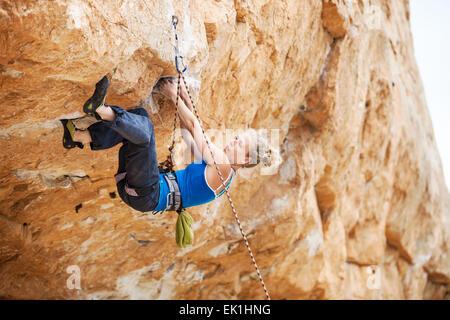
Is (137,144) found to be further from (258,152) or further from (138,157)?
(258,152)

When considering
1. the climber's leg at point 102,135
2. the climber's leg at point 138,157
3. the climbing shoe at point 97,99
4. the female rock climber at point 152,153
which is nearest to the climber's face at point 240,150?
the female rock climber at point 152,153

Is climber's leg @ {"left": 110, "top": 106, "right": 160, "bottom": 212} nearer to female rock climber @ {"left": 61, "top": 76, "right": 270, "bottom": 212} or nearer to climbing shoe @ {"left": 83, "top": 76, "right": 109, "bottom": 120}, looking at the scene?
female rock climber @ {"left": 61, "top": 76, "right": 270, "bottom": 212}

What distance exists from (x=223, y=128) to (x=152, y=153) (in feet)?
4.86

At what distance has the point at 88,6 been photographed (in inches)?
77.9

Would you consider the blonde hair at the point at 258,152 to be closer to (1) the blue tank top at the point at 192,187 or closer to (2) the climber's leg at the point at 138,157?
(1) the blue tank top at the point at 192,187

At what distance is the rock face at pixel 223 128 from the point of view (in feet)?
7.30

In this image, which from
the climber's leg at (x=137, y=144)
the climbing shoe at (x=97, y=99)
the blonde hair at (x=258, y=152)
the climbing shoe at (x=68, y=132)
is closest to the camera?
the climbing shoe at (x=97, y=99)

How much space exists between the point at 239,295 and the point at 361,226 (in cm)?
275

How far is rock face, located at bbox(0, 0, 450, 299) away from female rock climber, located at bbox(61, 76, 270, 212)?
176mm

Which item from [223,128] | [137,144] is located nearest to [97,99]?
[137,144]

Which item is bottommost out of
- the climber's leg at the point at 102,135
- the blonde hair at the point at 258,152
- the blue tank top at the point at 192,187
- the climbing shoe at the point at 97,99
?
the blue tank top at the point at 192,187

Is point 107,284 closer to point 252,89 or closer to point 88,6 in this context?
point 252,89

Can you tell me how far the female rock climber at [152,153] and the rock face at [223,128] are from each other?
0.18 meters
